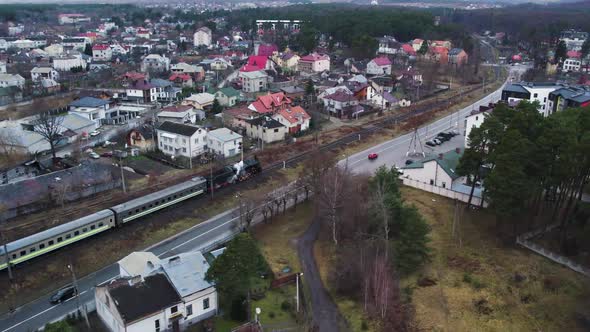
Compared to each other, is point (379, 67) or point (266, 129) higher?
point (379, 67)

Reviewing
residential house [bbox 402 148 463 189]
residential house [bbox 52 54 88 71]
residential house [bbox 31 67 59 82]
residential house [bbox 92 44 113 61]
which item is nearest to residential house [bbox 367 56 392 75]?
residential house [bbox 402 148 463 189]

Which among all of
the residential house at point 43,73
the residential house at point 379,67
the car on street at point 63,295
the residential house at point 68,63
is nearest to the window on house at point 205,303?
the car on street at point 63,295

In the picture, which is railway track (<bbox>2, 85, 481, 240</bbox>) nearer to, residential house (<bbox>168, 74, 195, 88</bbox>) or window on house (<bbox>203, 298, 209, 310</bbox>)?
window on house (<bbox>203, 298, 209, 310</bbox>)

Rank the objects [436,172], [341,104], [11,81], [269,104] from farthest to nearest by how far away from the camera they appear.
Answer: [11,81] → [341,104] → [269,104] → [436,172]

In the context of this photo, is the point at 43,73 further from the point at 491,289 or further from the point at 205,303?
the point at 491,289

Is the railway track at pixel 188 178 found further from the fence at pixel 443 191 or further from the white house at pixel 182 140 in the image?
the fence at pixel 443 191

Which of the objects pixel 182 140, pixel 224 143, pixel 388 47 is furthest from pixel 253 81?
pixel 388 47

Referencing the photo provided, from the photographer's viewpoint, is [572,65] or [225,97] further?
[572,65]
